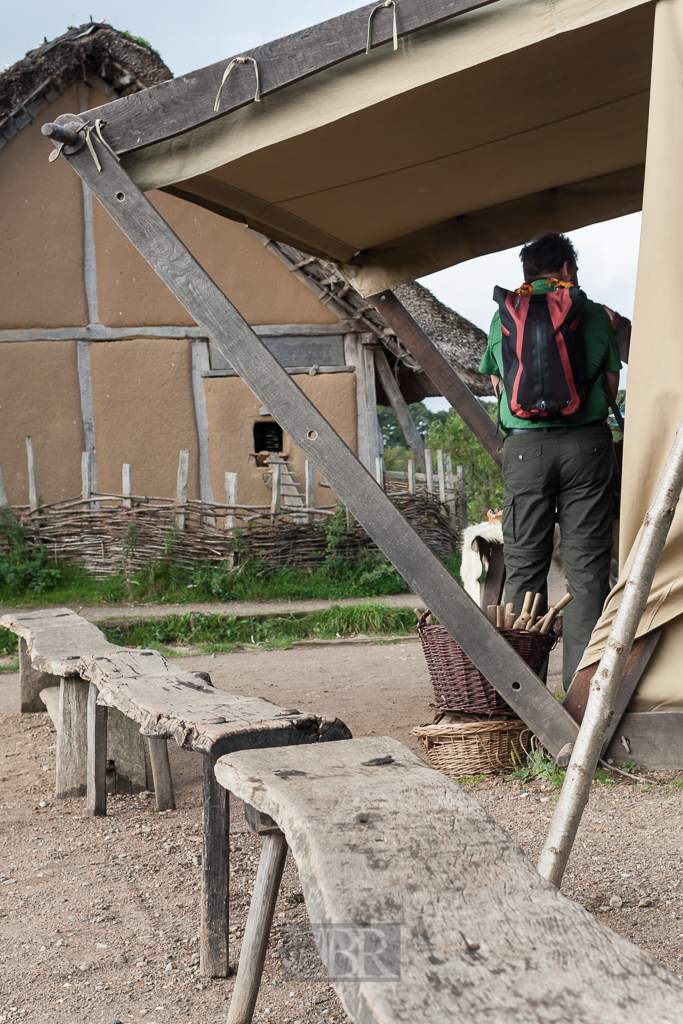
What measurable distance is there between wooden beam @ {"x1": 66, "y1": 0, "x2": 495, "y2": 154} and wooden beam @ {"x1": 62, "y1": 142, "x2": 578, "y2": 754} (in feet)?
0.44

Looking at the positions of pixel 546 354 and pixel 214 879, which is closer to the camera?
pixel 214 879

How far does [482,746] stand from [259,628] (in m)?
4.30

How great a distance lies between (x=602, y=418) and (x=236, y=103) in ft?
5.94

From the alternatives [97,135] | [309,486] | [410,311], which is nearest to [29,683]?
[97,135]

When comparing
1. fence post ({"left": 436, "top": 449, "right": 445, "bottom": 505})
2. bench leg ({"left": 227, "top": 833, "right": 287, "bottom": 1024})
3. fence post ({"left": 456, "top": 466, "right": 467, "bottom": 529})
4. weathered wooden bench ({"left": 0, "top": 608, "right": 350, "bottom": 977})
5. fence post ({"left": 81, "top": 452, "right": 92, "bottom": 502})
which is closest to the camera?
bench leg ({"left": 227, "top": 833, "right": 287, "bottom": 1024})

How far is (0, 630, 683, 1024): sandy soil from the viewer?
6.35 ft

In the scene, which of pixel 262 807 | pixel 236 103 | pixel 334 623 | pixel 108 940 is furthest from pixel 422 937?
pixel 334 623

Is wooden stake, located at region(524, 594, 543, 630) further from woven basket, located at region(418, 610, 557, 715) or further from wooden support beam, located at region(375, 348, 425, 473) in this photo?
wooden support beam, located at region(375, 348, 425, 473)

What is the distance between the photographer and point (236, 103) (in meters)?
2.79

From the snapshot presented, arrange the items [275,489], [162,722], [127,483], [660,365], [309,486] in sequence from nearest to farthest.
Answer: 1. [162,722]
2. [660,365]
3. [127,483]
4. [275,489]
5. [309,486]

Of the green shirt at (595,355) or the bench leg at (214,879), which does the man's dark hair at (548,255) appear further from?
the bench leg at (214,879)

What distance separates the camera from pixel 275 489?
29.7ft

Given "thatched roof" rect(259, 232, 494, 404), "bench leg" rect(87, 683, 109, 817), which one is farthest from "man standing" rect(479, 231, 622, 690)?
"thatched roof" rect(259, 232, 494, 404)

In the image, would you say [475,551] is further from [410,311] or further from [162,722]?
[410,311]
